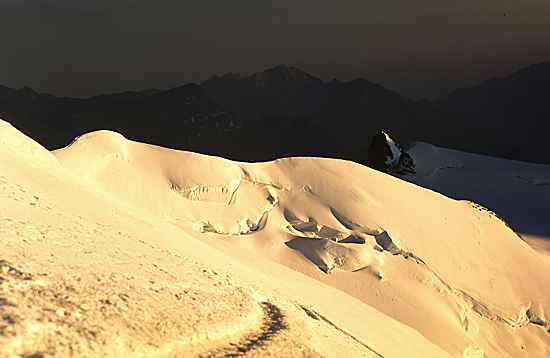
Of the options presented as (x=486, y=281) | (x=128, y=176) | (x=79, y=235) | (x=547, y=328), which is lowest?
(x=547, y=328)

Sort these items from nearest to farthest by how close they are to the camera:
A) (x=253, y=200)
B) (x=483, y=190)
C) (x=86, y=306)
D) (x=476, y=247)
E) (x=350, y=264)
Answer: (x=86, y=306)
(x=350, y=264)
(x=253, y=200)
(x=476, y=247)
(x=483, y=190)

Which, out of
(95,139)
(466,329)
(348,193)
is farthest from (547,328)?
(95,139)

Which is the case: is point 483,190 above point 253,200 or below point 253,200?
below

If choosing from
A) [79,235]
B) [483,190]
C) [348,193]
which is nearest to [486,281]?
[348,193]

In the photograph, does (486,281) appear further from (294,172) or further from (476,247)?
(294,172)

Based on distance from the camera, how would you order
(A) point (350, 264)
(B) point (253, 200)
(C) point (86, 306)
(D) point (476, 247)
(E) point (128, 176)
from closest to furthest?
(C) point (86, 306) < (A) point (350, 264) < (E) point (128, 176) < (B) point (253, 200) < (D) point (476, 247)

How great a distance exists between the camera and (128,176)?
17.6 m

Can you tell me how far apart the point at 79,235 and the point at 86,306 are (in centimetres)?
227

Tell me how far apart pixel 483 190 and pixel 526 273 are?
26916 mm

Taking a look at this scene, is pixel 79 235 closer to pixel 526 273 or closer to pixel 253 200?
pixel 253 200

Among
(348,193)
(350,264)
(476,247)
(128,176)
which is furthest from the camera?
(476,247)

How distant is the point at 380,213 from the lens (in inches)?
778

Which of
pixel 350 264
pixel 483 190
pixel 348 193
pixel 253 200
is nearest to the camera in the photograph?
pixel 350 264

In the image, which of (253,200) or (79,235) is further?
(253,200)
